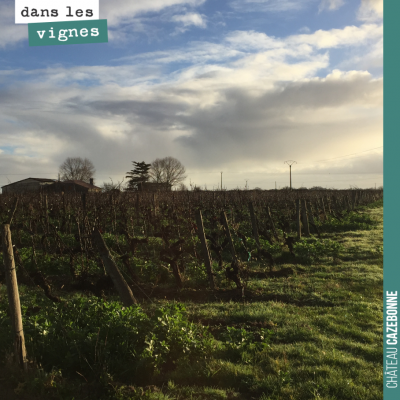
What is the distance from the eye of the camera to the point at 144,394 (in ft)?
11.6

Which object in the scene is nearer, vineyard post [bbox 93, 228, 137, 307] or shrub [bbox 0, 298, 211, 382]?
shrub [bbox 0, 298, 211, 382]

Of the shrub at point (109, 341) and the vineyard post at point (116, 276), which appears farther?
the vineyard post at point (116, 276)

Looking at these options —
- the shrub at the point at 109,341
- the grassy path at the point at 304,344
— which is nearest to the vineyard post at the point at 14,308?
the shrub at the point at 109,341

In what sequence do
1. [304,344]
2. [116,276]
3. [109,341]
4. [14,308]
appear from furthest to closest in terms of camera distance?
[116,276]
[304,344]
[109,341]
[14,308]

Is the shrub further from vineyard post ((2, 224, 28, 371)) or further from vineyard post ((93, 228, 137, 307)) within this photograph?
vineyard post ((93, 228, 137, 307))

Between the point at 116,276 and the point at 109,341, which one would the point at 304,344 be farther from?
the point at 116,276

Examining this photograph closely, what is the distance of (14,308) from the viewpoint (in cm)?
397

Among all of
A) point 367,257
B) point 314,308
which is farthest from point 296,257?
point 314,308

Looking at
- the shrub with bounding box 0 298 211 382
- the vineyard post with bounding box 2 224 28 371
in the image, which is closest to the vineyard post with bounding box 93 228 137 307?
the shrub with bounding box 0 298 211 382

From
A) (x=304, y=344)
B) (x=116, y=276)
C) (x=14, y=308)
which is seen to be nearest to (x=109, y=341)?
(x=14, y=308)

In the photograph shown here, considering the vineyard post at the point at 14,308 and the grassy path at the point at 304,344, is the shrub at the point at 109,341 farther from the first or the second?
the grassy path at the point at 304,344

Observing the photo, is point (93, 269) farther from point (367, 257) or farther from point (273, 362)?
point (367, 257)

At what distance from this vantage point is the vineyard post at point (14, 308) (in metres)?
3.88

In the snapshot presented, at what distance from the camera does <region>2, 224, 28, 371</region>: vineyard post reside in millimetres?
3883
